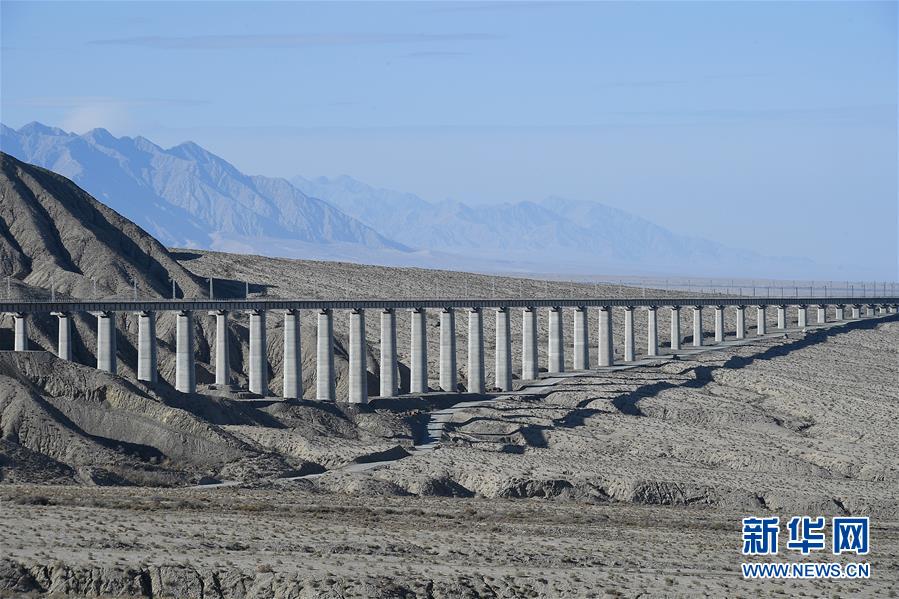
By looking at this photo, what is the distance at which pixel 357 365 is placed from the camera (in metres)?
99.2

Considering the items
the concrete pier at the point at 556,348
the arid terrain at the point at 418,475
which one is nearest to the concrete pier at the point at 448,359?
the arid terrain at the point at 418,475

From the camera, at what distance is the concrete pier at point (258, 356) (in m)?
99.8

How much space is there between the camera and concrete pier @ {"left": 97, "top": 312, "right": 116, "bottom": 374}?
9638 centimetres

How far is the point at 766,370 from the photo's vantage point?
126m

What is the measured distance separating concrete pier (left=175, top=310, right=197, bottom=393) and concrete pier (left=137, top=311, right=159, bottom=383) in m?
1.68

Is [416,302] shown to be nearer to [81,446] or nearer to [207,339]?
[207,339]

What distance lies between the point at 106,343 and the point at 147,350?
239 cm

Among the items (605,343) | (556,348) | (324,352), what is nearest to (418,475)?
(324,352)

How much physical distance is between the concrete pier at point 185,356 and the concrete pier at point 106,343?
3846 mm

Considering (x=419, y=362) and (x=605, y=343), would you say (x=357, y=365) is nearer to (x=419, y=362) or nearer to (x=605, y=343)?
(x=419, y=362)

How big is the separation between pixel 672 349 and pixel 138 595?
9955 centimetres

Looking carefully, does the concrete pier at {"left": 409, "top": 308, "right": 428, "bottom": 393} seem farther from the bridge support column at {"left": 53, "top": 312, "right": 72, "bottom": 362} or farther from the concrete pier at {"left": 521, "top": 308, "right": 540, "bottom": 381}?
the bridge support column at {"left": 53, "top": 312, "right": 72, "bottom": 362}

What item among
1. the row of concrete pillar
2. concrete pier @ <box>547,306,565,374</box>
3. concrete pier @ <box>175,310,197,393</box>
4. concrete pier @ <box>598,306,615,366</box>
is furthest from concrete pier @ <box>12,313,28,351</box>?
concrete pier @ <box>598,306,615,366</box>

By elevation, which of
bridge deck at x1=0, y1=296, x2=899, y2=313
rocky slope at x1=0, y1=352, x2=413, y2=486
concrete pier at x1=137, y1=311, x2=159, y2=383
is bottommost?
rocky slope at x1=0, y1=352, x2=413, y2=486
